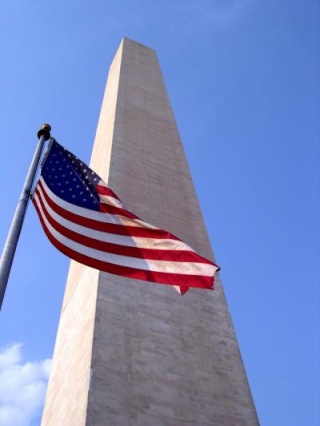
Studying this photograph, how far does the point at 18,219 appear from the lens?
23.7 feet

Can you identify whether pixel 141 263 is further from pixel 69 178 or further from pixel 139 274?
pixel 69 178

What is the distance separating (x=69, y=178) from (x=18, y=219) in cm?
142

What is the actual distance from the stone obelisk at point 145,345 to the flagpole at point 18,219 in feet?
11.8

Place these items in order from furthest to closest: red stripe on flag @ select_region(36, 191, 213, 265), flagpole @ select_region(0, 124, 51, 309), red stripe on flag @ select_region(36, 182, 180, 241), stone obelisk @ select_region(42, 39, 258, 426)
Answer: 1. stone obelisk @ select_region(42, 39, 258, 426)
2. red stripe on flag @ select_region(36, 182, 180, 241)
3. red stripe on flag @ select_region(36, 191, 213, 265)
4. flagpole @ select_region(0, 124, 51, 309)

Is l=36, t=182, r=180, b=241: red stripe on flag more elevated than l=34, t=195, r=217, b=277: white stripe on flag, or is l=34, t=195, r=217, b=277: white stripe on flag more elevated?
l=36, t=182, r=180, b=241: red stripe on flag

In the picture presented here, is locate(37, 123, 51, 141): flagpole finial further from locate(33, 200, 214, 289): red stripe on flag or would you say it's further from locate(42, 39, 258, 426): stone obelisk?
locate(42, 39, 258, 426): stone obelisk

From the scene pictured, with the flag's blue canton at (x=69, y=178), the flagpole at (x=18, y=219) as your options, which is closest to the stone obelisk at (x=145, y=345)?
the flag's blue canton at (x=69, y=178)

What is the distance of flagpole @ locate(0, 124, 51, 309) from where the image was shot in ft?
21.2

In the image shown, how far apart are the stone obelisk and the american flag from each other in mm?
3067

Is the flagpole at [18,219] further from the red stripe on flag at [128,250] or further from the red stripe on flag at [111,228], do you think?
the red stripe on flag at [128,250]

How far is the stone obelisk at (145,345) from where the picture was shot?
31.6 ft

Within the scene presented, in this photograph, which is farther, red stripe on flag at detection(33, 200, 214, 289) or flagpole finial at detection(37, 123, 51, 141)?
flagpole finial at detection(37, 123, 51, 141)

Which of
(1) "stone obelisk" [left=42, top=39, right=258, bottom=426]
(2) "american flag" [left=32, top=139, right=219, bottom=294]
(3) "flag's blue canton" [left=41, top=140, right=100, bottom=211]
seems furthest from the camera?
(1) "stone obelisk" [left=42, top=39, right=258, bottom=426]

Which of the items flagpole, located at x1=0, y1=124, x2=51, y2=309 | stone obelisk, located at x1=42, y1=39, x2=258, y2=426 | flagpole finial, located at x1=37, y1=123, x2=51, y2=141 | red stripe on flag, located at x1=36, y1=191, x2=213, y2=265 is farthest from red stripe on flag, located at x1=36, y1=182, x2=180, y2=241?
stone obelisk, located at x1=42, y1=39, x2=258, y2=426
